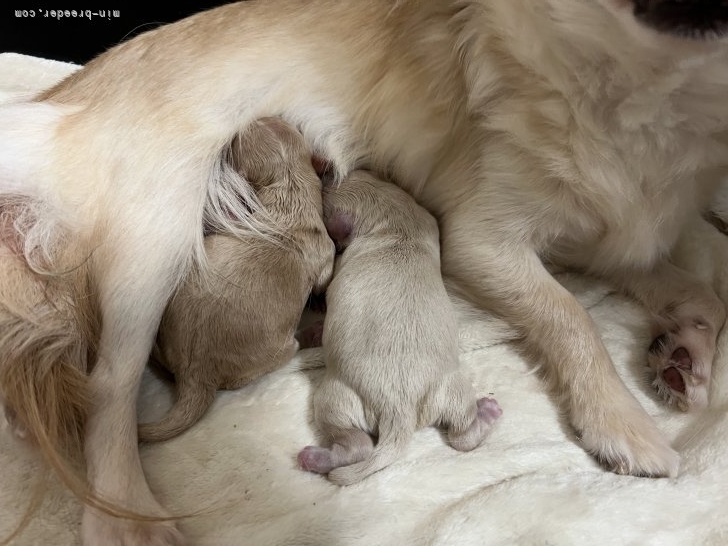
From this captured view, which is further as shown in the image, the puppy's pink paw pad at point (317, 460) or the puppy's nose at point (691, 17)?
the puppy's pink paw pad at point (317, 460)

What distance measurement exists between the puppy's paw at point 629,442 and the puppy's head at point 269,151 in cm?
70

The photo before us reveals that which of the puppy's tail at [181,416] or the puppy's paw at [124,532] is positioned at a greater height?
the puppy's tail at [181,416]

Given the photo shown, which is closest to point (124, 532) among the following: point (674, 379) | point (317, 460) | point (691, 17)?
point (317, 460)

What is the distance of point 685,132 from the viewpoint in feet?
3.68

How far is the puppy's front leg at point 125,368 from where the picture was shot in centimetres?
104

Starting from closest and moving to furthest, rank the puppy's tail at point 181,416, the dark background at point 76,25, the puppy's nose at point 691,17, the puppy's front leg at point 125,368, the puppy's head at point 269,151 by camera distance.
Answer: the puppy's nose at point 691,17 → the puppy's front leg at point 125,368 → the puppy's tail at point 181,416 → the puppy's head at point 269,151 → the dark background at point 76,25

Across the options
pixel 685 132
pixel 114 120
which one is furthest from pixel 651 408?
pixel 114 120

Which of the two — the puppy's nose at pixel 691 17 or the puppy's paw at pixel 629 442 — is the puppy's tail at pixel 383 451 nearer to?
the puppy's paw at pixel 629 442

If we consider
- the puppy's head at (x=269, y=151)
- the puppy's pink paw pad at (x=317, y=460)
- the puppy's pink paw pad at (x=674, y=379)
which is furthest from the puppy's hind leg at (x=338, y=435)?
the puppy's pink paw pad at (x=674, y=379)

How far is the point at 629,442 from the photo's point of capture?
1.10m

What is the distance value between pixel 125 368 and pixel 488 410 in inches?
24.3

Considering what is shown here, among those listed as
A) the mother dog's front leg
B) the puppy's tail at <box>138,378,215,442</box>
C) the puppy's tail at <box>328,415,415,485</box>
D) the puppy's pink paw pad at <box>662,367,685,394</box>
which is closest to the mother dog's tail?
the puppy's tail at <box>138,378,215,442</box>

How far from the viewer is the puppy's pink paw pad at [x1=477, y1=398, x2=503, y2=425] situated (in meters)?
1.15

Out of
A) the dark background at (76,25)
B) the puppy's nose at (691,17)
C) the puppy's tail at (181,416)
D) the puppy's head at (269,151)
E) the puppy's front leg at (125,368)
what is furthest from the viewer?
the dark background at (76,25)
